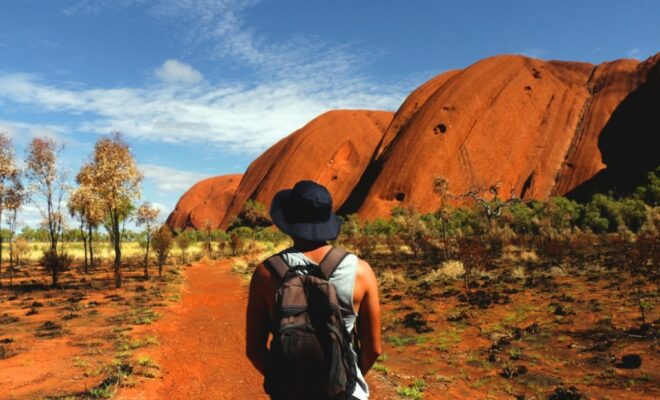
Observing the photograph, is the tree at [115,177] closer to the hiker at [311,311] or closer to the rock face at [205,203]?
the hiker at [311,311]

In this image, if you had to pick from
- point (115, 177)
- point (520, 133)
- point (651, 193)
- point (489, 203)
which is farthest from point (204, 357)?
point (520, 133)

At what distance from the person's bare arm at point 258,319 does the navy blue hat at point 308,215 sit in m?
0.27

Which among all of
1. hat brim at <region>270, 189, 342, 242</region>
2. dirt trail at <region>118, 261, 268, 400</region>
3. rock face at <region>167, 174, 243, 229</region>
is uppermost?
rock face at <region>167, 174, 243, 229</region>

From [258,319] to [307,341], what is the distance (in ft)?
1.26

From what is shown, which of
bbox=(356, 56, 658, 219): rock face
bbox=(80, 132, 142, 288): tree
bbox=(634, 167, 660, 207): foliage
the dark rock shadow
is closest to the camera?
bbox=(80, 132, 142, 288): tree

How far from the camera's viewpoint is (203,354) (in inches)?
353

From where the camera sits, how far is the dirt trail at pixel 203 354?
679 cm

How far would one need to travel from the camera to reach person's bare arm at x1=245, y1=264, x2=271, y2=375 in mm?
2299

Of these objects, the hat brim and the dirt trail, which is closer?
the hat brim

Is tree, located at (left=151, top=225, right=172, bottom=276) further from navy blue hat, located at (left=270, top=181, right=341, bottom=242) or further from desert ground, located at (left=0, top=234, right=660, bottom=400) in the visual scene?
navy blue hat, located at (left=270, top=181, right=341, bottom=242)

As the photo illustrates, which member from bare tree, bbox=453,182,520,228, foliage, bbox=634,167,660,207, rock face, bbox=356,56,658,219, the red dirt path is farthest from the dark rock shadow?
the red dirt path

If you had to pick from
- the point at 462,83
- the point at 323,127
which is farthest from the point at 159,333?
the point at 323,127

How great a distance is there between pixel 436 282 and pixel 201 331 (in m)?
9.47

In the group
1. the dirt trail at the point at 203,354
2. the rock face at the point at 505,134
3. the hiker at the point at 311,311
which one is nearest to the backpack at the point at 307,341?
the hiker at the point at 311,311
